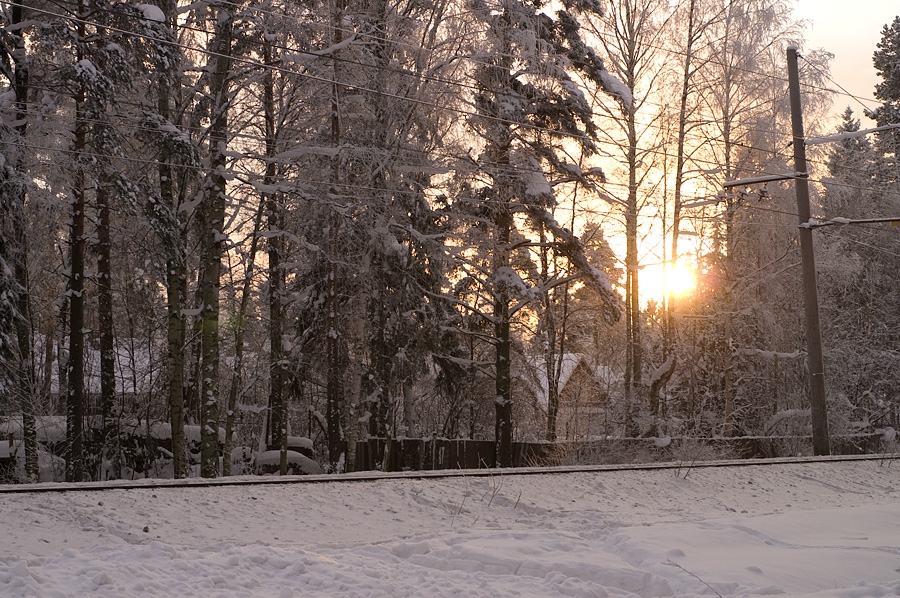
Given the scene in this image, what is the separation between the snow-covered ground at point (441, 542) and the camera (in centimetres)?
646

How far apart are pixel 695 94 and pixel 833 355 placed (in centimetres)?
1275

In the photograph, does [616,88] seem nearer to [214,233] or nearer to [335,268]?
[335,268]

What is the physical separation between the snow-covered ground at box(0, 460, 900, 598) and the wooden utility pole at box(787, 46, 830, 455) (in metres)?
6.50

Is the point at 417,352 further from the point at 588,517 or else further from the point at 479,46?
the point at 588,517

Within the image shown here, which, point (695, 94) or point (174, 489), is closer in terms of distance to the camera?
point (174, 489)

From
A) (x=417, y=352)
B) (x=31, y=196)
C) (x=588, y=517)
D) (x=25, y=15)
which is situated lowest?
(x=588, y=517)

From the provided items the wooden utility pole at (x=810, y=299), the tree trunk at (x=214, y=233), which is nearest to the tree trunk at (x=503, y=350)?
the wooden utility pole at (x=810, y=299)

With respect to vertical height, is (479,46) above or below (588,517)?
above

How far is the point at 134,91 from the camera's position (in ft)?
63.1

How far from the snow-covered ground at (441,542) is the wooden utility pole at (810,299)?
6496 millimetres

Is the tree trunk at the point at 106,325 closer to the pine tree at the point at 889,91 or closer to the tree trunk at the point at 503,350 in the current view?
the tree trunk at the point at 503,350

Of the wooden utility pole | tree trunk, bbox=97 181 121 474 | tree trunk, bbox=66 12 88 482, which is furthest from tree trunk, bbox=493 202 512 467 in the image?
tree trunk, bbox=66 12 88 482

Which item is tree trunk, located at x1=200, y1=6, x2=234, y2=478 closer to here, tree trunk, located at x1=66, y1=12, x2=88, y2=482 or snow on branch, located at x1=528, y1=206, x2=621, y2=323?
tree trunk, located at x1=66, y1=12, x2=88, y2=482

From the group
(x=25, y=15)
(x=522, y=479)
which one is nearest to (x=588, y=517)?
(x=522, y=479)
